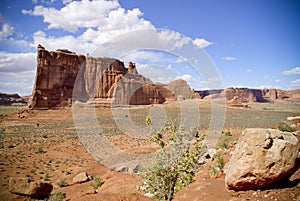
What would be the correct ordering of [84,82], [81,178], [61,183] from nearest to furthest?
[61,183]
[81,178]
[84,82]

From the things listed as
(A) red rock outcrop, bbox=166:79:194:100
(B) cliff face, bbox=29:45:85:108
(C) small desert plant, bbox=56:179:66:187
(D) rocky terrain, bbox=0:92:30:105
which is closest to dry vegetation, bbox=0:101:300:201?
(C) small desert plant, bbox=56:179:66:187

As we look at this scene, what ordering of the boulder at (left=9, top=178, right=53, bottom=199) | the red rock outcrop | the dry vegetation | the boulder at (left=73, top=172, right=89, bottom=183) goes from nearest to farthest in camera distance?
1. the dry vegetation
2. the boulder at (left=9, top=178, right=53, bottom=199)
3. the boulder at (left=73, top=172, right=89, bottom=183)
4. the red rock outcrop

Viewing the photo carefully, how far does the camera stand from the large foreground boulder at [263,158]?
15.5 feet

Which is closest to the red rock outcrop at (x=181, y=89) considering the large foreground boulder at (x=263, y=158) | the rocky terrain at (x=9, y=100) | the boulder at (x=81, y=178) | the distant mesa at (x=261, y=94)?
the distant mesa at (x=261, y=94)

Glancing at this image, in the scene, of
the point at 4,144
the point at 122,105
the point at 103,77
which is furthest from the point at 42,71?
the point at 4,144

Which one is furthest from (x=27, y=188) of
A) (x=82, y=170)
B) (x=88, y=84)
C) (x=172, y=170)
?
(x=88, y=84)

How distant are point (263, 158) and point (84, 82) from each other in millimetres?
72508

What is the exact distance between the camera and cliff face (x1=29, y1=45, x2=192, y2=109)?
62531 millimetres

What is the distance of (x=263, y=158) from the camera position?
4770 mm

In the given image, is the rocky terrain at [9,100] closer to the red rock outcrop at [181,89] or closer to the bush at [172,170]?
the red rock outcrop at [181,89]

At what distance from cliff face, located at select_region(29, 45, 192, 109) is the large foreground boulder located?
204 feet

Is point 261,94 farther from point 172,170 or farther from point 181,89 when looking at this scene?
point 172,170

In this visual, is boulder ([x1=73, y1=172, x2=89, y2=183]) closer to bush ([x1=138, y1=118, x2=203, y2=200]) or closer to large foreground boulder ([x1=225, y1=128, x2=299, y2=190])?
bush ([x1=138, y1=118, x2=203, y2=200])

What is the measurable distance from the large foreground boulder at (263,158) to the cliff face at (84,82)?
62.1 meters
